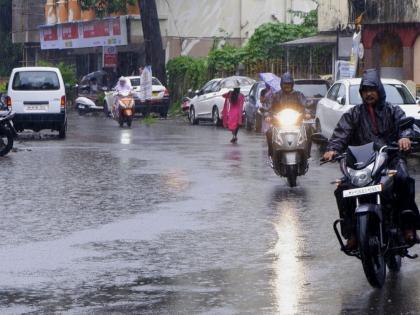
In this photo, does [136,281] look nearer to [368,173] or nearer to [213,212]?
[368,173]

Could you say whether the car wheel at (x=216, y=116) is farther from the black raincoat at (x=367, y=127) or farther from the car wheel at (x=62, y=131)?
the black raincoat at (x=367, y=127)

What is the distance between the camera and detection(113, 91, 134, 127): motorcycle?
38031 mm

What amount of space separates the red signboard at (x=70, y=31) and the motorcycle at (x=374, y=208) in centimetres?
5543

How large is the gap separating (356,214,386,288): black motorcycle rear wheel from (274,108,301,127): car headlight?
8.66 meters

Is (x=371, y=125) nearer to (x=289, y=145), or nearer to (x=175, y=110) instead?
(x=289, y=145)

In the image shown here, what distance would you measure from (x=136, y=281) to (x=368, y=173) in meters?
2.03

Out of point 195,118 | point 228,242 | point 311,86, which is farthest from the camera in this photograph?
point 195,118

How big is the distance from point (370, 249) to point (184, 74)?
4262 centimetres

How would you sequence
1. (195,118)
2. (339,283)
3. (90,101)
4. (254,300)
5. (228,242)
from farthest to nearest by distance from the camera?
(90,101) < (195,118) < (228,242) < (339,283) < (254,300)

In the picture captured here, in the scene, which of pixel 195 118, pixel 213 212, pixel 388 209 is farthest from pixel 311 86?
pixel 388 209

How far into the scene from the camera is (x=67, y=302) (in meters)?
9.11

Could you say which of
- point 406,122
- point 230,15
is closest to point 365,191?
point 406,122

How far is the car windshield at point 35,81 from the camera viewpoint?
30.9m

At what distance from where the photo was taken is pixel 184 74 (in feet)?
170
